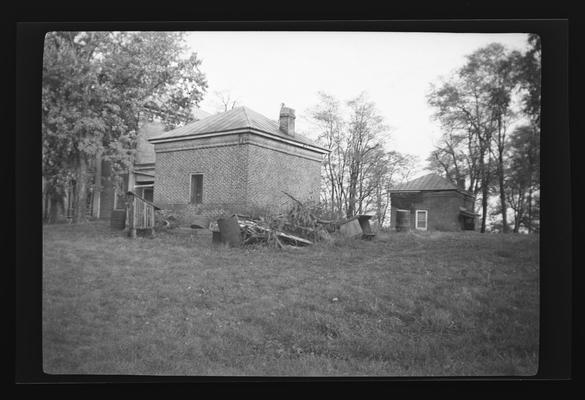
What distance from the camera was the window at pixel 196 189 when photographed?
346cm

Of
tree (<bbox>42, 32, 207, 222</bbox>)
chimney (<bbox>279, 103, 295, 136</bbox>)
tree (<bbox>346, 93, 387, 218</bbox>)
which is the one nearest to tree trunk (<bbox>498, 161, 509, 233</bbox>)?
tree (<bbox>346, 93, 387, 218</bbox>)

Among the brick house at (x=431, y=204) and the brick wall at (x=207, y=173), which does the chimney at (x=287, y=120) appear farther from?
the brick house at (x=431, y=204)

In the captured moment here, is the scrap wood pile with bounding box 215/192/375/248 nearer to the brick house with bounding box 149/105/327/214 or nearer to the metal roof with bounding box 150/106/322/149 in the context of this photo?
the brick house with bounding box 149/105/327/214

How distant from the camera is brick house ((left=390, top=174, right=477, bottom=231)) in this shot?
3.34m

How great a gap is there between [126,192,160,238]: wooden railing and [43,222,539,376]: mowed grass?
11 centimetres

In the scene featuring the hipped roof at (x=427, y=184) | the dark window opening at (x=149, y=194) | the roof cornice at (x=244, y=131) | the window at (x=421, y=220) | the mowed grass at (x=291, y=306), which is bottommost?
the mowed grass at (x=291, y=306)

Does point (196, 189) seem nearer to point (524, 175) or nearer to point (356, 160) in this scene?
point (356, 160)

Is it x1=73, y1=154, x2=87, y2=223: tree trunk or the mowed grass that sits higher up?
x1=73, y1=154, x2=87, y2=223: tree trunk


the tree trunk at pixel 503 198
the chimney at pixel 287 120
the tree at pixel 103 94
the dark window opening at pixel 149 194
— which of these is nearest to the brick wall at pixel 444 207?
the tree trunk at pixel 503 198
